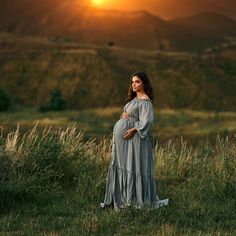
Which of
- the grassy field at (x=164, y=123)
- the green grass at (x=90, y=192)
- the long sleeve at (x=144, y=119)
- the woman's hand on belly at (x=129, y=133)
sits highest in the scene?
the long sleeve at (x=144, y=119)

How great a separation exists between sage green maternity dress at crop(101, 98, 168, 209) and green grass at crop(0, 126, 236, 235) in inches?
12.6

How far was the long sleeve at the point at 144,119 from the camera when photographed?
762 centimetres

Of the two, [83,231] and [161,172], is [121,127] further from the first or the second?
[161,172]

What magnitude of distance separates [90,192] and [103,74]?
52.0m

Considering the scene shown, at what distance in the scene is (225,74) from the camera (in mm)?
63969

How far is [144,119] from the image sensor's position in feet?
25.1

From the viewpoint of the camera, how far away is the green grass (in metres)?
7.04

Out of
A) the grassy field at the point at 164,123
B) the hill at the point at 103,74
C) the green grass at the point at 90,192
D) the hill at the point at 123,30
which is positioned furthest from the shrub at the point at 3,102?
the hill at the point at 123,30

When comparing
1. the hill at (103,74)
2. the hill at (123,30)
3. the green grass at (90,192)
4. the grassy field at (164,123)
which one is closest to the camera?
the green grass at (90,192)

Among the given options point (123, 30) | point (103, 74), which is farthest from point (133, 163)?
point (123, 30)

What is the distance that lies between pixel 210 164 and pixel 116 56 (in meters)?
A: 55.9

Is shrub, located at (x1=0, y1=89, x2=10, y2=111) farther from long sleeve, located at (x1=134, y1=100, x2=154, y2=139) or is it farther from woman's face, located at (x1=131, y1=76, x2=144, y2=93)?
long sleeve, located at (x1=134, y1=100, x2=154, y2=139)

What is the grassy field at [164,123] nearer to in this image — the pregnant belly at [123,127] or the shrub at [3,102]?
the shrub at [3,102]

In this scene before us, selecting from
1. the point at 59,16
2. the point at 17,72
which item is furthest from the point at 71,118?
the point at 59,16
